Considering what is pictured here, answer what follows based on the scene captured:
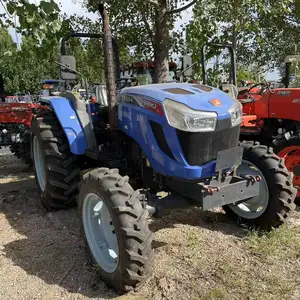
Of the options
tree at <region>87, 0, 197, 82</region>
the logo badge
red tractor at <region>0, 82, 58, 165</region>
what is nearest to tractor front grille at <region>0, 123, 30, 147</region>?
red tractor at <region>0, 82, 58, 165</region>

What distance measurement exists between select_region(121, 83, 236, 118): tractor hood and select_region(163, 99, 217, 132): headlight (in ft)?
0.13

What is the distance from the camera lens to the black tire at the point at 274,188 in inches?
141

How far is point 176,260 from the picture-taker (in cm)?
327

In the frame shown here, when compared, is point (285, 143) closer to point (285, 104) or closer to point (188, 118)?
point (285, 104)

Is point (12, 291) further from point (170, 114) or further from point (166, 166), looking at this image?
point (170, 114)

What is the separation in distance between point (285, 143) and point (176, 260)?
2.34 m

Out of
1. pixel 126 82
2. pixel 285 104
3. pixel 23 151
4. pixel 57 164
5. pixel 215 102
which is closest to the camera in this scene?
pixel 215 102

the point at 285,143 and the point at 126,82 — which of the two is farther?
the point at 285,143

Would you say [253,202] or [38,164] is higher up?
[38,164]

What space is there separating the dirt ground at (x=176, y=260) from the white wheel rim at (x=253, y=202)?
0.57 ft

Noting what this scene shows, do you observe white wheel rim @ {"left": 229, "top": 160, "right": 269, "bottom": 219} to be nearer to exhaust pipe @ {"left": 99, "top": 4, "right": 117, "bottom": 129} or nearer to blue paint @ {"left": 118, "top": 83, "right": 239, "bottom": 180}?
blue paint @ {"left": 118, "top": 83, "right": 239, "bottom": 180}

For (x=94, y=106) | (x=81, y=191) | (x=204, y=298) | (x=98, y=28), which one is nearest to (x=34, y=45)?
(x=94, y=106)

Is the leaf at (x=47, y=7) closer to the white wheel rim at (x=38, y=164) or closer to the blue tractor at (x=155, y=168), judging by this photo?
the blue tractor at (x=155, y=168)

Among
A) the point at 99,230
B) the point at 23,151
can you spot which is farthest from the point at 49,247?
the point at 23,151
